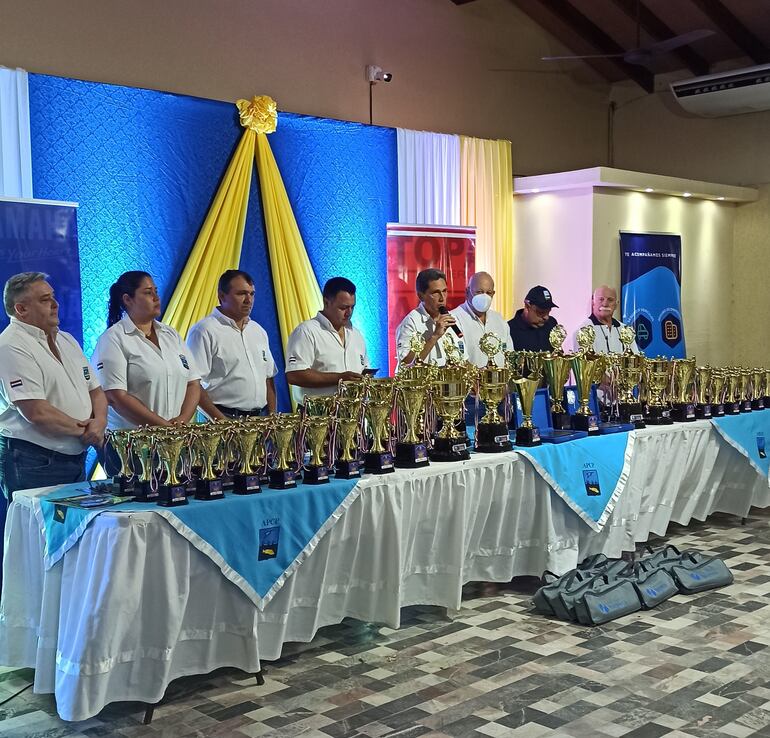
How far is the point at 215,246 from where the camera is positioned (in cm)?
646

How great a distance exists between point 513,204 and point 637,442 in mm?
4412

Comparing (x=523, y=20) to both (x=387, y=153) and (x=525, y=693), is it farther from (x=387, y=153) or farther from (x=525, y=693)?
(x=525, y=693)

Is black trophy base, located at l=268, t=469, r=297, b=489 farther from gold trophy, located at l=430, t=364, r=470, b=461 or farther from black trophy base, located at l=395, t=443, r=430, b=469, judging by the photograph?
gold trophy, located at l=430, t=364, r=470, b=461

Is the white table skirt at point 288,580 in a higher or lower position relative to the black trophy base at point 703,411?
lower

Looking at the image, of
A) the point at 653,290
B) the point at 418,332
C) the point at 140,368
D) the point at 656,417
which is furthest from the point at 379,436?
the point at 653,290

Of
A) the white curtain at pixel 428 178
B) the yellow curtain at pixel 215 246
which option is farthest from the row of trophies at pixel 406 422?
the white curtain at pixel 428 178

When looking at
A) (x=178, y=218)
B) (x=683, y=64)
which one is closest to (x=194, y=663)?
(x=178, y=218)

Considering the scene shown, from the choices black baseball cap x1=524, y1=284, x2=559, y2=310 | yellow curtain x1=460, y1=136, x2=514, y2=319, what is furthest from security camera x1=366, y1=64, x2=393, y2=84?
black baseball cap x1=524, y1=284, x2=559, y2=310

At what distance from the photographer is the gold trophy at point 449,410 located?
3926mm

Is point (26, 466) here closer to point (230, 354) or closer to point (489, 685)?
point (230, 354)

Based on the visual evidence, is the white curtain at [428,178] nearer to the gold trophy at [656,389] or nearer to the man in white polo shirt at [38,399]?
the gold trophy at [656,389]

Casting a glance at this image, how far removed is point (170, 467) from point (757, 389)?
3.81 metres

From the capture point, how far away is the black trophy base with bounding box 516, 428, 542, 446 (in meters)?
4.26

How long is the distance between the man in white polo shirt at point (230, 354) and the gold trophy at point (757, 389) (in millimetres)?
2807
